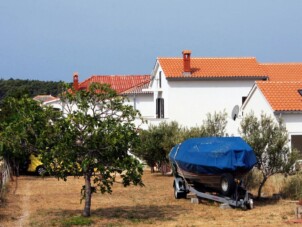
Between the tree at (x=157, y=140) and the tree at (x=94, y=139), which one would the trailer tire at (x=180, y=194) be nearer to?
the tree at (x=94, y=139)

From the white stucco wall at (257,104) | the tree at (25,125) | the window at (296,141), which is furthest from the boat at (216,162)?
the window at (296,141)

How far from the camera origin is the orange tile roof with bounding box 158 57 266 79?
49969 mm

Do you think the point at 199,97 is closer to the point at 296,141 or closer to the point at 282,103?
the point at 296,141

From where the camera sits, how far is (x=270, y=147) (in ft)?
77.0

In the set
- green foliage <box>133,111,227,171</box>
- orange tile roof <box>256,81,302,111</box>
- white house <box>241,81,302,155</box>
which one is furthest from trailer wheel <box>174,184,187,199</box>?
orange tile roof <box>256,81,302,111</box>

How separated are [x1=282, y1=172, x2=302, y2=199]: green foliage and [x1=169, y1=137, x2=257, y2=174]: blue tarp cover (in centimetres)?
229

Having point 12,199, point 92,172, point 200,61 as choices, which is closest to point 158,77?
point 200,61

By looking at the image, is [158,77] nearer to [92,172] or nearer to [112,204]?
[112,204]

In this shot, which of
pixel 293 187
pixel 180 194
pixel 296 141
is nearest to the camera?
pixel 293 187

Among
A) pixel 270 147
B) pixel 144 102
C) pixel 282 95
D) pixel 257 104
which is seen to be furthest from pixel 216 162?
pixel 144 102

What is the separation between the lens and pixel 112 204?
23531 millimetres

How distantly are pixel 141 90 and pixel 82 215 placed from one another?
40473 mm

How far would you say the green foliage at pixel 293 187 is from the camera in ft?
76.6

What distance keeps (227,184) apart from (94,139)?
5.33 meters
